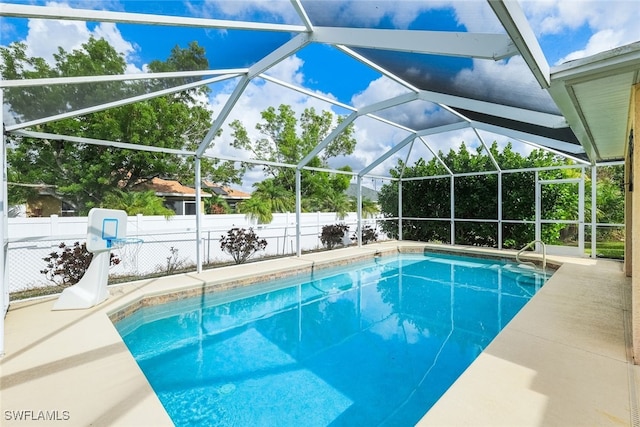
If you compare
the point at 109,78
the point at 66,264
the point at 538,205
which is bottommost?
the point at 66,264

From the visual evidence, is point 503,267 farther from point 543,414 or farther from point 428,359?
point 543,414

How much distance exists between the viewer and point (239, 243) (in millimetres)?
8914

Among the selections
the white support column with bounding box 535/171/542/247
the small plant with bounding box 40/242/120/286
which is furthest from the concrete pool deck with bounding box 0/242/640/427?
the white support column with bounding box 535/171/542/247

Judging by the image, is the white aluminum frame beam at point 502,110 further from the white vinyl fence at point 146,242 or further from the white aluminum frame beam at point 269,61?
the white vinyl fence at point 146,242

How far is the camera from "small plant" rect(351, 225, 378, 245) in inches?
492

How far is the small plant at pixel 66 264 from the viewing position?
613 centimetres

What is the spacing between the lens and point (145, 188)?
14180 mm

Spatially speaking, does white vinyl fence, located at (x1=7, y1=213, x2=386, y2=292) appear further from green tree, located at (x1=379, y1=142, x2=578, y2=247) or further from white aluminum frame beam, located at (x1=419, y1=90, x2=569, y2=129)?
white aluminum frame beam, located at (x1=419, y1=90, x2=569, y2=129)

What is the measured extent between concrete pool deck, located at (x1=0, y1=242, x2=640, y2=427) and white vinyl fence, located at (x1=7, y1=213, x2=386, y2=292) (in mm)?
1721

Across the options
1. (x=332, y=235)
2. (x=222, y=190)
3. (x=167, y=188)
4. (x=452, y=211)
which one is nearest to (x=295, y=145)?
(x=222, y=190)

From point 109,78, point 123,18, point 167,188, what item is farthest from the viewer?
point 167,188

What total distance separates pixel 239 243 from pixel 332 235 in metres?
3.86

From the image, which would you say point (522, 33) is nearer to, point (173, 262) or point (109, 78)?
point (109, 78)

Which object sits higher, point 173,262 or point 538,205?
point 538,205
